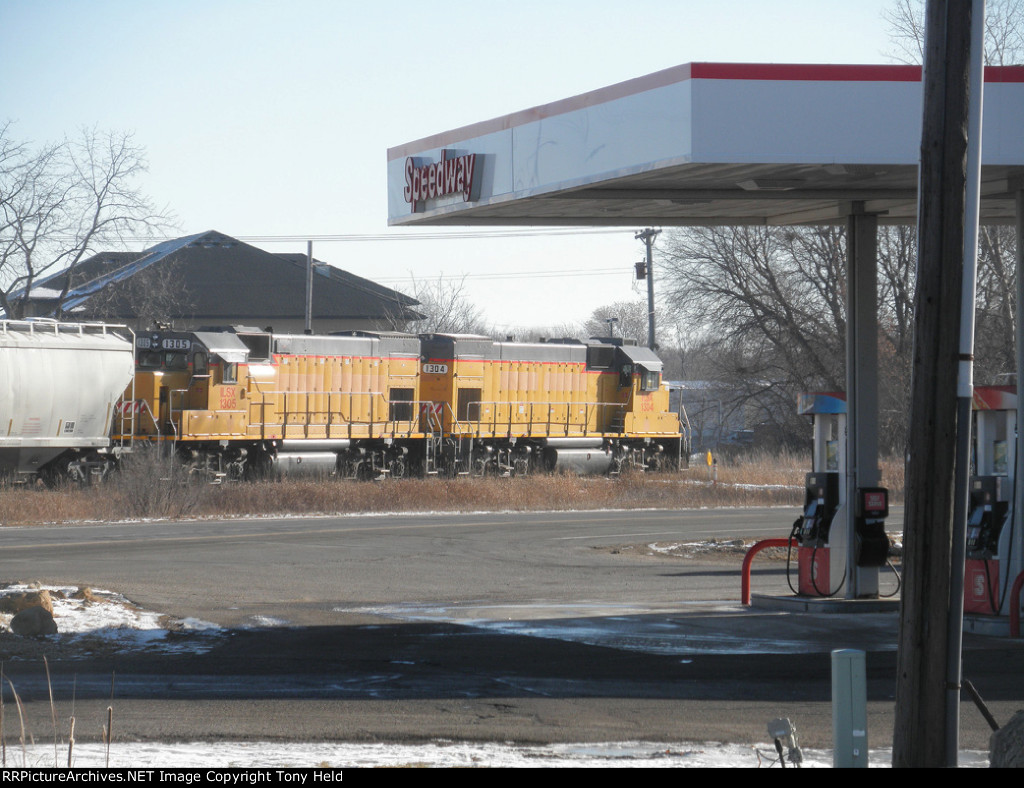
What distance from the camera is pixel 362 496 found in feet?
98.3

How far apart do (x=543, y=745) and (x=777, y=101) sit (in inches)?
259

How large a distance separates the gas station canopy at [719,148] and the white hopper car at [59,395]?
1668 centimetres

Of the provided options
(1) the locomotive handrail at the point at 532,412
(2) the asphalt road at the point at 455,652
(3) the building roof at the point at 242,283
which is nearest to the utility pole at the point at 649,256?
(3) the building roof at the point at 242,283

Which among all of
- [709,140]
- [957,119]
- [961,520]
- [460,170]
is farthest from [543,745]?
A: [460,170]

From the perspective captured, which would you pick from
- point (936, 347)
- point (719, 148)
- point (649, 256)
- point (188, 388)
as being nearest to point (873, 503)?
point (719, 148)

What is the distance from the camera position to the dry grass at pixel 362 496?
26.4 meters

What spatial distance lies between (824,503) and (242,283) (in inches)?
2421

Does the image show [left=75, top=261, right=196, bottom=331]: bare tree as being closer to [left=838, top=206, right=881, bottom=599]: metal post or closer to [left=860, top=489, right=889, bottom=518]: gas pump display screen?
[left=838, top=206, right=881, bottom=599]: metal post

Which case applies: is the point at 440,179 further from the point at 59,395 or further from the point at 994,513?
the point at 59,395

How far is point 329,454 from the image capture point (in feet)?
113

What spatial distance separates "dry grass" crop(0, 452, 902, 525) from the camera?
1040 inches

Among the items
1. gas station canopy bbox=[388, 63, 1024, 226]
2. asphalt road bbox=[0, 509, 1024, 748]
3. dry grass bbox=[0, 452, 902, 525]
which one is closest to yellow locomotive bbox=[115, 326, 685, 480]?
dry grass bbox=[0, 452, 902, 525]

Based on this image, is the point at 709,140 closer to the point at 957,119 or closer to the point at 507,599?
the point at 957,119

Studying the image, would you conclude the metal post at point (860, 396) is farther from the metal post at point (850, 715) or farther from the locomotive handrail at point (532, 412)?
the locomotive handrail at point (532, 412)
